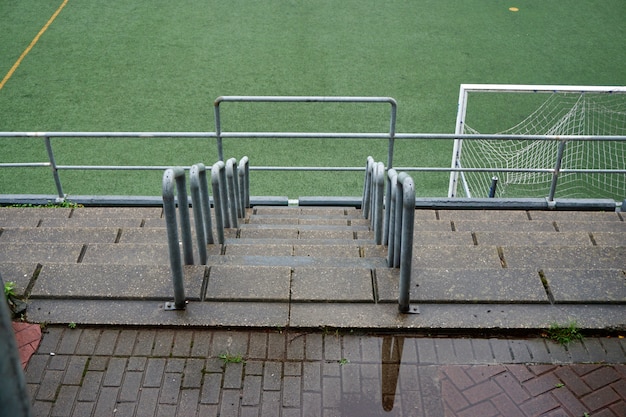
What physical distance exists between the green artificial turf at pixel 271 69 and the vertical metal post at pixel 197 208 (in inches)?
167

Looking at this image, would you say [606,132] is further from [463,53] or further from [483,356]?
[483,356]

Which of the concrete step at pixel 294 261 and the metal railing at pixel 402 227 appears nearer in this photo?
the metal railing at pixel 402 227

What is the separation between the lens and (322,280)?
468 cm

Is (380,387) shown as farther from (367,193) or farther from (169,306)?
(367,193)

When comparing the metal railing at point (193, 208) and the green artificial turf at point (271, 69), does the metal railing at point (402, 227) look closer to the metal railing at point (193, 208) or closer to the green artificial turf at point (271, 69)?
the metal railing at point (193, 208)

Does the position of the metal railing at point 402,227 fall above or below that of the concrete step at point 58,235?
above

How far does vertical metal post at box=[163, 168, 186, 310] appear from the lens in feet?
13.3

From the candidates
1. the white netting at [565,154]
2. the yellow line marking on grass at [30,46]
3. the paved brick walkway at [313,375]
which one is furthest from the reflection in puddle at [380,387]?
the yellow line marking on grass at [30,46]

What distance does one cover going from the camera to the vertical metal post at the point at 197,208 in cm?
456

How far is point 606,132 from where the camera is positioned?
34.2 feet

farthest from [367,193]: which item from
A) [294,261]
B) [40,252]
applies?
[40,252]

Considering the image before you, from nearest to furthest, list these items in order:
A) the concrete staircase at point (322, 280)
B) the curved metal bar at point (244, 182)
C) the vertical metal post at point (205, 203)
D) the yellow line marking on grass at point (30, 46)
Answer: the concrete staircase at point (322, 280)
the vertical metal post at point (205, 203)
the curved metal bar at point (244, 182)
the yellow line marking on grass at point (30, 46)

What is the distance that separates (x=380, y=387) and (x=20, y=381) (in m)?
2.67

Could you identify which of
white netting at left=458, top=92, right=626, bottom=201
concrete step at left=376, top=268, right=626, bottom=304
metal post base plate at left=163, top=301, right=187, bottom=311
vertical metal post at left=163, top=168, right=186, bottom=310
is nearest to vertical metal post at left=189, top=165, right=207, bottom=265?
vertical metal post at left=163, top=168, right=186, bottom=310
